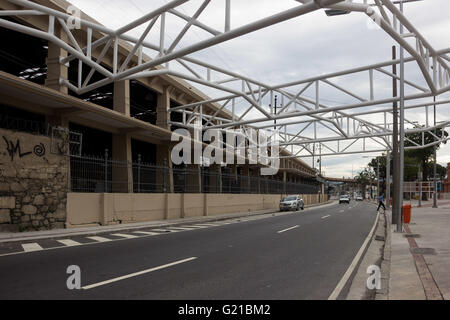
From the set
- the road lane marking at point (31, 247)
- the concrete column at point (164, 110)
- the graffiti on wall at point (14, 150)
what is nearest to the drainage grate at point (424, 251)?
the road lane marking at point (31, 247)

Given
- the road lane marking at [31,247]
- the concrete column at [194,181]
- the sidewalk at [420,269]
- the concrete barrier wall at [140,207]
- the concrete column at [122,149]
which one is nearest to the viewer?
the sidewalk at [420,269]

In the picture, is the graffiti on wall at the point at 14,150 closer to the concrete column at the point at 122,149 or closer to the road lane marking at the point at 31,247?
the road lane marking at the point at 31,247

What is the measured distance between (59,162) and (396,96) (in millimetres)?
17613

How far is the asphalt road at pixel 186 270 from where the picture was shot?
250 inches

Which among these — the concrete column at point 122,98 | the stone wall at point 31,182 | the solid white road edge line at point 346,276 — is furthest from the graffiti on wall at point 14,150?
the solid white road edge line at point 346,276

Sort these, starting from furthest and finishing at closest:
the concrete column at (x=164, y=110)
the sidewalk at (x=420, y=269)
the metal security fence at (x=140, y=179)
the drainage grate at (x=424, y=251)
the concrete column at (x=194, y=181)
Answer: the concrete column at (x=164, y=110) → the concrete column at (x=194, y=181) → the metal security fence at (x=140, y=179) → the drainage grate at (x=424, y=251) → the sidewalk at (x=420, y=269)

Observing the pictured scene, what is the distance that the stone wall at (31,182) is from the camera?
14086 mm

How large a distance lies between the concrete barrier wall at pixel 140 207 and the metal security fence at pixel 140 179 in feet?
1.49

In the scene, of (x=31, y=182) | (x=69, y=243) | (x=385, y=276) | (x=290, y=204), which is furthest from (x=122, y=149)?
(x=385, y=276)

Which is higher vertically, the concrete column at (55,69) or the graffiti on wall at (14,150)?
the concrete column at (55,69)

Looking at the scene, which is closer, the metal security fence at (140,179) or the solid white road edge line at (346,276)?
the solid white road edge line at (346,276)

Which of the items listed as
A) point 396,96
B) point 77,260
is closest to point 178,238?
point 77,260

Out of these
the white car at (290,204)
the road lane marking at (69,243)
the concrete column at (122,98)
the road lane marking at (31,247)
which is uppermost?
the concrete column at (122,98)
